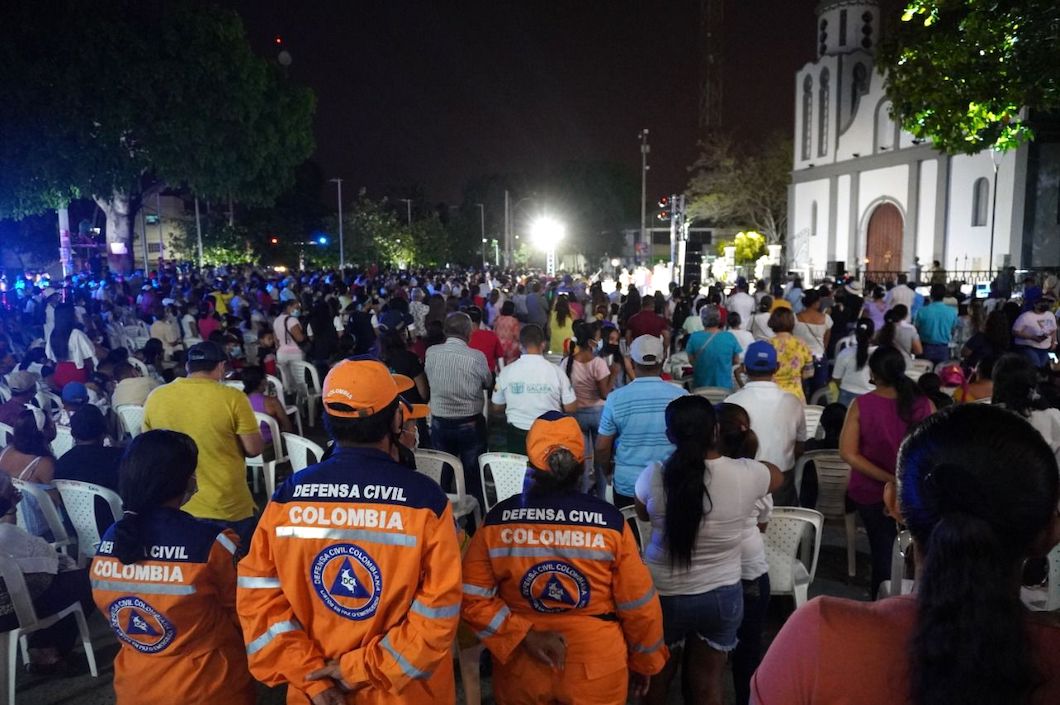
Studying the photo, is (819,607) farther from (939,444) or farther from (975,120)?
(975,120)

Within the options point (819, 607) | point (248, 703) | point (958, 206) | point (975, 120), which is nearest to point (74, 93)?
point (975, 120)

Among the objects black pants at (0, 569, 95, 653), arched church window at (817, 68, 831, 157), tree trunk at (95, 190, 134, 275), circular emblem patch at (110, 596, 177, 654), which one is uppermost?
arched church window at (817, 68, 831, 157)

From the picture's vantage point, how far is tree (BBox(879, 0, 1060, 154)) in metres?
8.81

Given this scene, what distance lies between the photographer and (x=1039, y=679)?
4.04 ft

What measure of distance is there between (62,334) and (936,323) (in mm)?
11549

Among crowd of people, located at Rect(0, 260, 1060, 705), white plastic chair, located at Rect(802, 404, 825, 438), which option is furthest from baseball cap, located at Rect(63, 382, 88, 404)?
white plastic chair, located at Rect(802, 404, 825, 438)

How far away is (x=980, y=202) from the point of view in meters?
30.8

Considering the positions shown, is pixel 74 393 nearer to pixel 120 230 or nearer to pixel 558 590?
pixel 558 590

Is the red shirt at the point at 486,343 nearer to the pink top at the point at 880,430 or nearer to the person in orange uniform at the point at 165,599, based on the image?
the pink top at the point at 880,430

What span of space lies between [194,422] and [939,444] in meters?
3.96

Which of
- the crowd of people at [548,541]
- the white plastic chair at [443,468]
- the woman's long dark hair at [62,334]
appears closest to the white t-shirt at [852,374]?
the crowd of people at [548,541]

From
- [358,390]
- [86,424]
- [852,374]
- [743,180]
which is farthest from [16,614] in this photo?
[743,180]

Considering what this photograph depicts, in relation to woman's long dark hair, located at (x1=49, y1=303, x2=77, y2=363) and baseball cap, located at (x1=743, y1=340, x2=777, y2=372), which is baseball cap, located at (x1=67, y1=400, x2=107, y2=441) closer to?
baseball cap, located at (x1=743, y1=340, x2=777, y2=372)

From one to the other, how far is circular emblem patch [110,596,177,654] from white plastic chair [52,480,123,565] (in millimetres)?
2223
